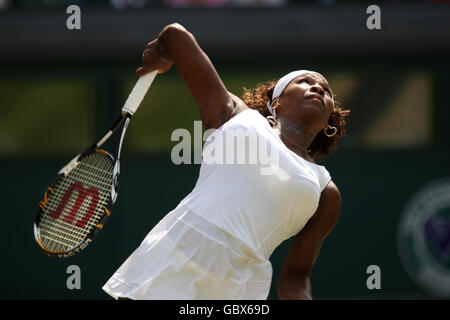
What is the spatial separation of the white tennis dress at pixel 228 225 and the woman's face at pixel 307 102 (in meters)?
0.27

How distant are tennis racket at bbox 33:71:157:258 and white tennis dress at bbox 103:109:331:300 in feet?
1.71

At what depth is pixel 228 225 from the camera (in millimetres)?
2893

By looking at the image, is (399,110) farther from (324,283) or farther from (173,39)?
(173,39)

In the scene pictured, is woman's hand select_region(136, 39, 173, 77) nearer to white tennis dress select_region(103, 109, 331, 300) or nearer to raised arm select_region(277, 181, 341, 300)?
white tennis dress select_region(103, 109, 331, 300)

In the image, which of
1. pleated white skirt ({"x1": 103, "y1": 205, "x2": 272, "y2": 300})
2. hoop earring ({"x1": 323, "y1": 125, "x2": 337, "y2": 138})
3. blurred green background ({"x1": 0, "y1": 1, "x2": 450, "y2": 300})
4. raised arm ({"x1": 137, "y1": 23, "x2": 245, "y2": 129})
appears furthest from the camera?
blurred green background ({"x1": 0, "y1": 1, "x2": 450, "y2": 300})

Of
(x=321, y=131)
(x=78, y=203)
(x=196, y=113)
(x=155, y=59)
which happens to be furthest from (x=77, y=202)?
(x=196, y=113)

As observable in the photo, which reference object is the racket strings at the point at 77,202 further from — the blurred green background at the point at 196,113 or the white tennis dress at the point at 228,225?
the blurred green background at the point at 196,113

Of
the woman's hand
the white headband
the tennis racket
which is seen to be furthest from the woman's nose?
the tennis racket

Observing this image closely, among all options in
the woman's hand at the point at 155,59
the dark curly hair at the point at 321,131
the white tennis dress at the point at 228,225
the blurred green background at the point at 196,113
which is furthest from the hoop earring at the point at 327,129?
the blurred green background at the point at 196,113

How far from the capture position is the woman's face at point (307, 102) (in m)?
3.28

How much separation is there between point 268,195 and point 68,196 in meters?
1.14

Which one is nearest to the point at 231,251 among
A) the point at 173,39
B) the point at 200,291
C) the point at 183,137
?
the point at 200,291

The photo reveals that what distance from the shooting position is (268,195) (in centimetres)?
296

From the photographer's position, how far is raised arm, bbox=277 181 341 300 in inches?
128
